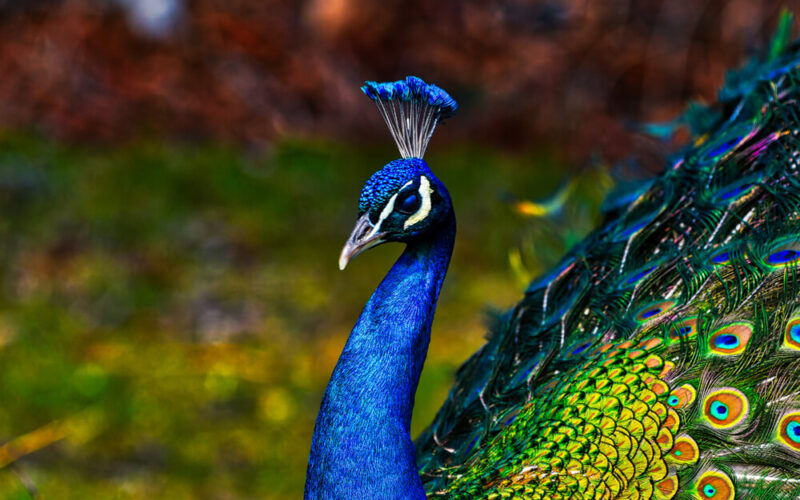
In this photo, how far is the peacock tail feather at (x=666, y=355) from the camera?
171 centimetres

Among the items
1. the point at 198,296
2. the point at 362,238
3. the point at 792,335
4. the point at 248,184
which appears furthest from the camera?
the point at 248,184

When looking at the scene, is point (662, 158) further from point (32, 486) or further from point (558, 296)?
point (32, 486)

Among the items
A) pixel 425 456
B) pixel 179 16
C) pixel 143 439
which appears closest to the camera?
pixel 425 456

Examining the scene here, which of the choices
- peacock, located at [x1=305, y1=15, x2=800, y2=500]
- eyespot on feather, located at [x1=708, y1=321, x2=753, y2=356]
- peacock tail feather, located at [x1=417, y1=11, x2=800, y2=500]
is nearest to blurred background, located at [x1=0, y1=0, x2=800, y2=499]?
peacock tail feather, located at [x1=417, y1=11, x2=800, y2=500]

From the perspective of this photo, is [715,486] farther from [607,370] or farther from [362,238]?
[362,238]

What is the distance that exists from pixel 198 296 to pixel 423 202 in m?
2.94

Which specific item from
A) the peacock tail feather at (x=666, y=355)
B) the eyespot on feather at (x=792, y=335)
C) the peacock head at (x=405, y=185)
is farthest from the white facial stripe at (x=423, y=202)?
the eyespot on feather at (x=792, y=335)

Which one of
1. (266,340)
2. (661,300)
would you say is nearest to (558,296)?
(661,300)

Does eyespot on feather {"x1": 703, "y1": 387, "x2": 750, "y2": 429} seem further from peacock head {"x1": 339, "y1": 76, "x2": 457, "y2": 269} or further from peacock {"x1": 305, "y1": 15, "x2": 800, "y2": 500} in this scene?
peacock head {"x1": 339, "y1": 76, "x2": 457, "y2": 269}

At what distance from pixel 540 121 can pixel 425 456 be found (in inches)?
169

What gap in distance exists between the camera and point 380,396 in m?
1.68

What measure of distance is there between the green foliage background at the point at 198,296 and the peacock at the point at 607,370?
672 millimetres

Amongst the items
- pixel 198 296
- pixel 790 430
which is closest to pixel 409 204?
pixel 790 430

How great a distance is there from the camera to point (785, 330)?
1.79 m
